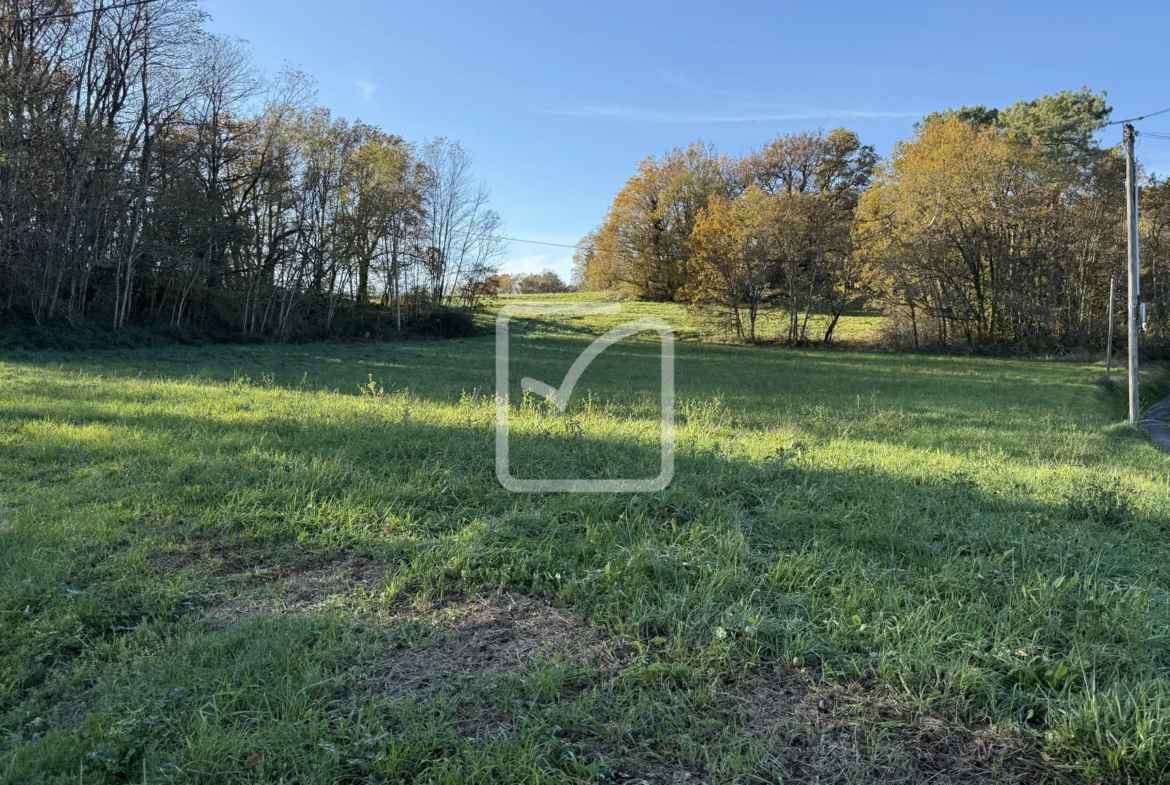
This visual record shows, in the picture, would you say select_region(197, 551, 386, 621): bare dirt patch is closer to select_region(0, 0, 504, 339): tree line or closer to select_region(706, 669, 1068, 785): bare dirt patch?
select_region(706, 669, 1068, 785): bare dirt patch

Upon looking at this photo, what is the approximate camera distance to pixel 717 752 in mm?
1969

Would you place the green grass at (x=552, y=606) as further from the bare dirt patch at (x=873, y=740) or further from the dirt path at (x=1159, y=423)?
the dirt path at (x=1159, y=423)

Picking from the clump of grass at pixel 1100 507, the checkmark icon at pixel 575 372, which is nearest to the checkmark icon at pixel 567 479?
the checkmark icon at pixel 575 372

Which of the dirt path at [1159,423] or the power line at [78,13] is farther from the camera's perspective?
the dirt path at [1159,423]

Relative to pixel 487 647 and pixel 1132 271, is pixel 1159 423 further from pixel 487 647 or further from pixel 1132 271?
pixel 487 647

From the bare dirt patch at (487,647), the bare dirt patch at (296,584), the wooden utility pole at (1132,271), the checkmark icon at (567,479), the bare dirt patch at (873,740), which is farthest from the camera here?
the wooden utility pole at (1132,271)

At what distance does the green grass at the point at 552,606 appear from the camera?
6.46 ft

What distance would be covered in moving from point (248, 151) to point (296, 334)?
7.38 m

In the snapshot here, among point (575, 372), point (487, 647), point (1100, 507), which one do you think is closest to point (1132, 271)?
point (1100, 507)

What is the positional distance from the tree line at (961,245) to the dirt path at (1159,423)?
14016mm

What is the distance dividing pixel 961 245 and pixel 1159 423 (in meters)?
19.1

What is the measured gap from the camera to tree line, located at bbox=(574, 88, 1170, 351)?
26312 millimetres

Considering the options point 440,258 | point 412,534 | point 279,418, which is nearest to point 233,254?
point 440,258

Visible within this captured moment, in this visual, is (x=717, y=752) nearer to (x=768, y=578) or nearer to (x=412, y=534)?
(x=768, y=578)
